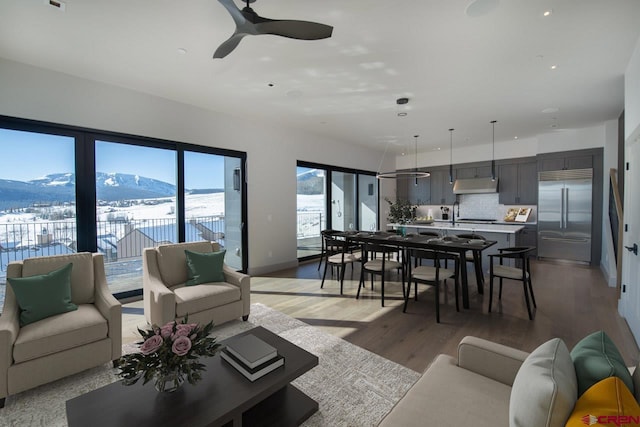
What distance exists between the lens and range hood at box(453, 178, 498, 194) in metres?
7.61

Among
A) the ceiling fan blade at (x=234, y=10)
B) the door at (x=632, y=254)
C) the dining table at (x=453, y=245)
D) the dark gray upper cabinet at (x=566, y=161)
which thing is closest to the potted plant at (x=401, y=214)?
the dining table at (x=453, y=245)

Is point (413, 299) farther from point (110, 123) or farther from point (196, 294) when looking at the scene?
point (110, 123)

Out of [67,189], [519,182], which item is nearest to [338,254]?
[67,189]

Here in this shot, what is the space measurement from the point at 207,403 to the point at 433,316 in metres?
2.82

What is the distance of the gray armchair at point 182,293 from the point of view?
2.86m

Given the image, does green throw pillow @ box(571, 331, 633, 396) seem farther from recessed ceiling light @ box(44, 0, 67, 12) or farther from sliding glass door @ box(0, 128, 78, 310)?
sliding glass door @ box(0, 128, 78, 310)

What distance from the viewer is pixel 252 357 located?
171 cm

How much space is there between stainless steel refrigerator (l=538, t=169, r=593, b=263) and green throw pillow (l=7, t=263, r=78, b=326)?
843cm

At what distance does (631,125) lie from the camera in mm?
3307

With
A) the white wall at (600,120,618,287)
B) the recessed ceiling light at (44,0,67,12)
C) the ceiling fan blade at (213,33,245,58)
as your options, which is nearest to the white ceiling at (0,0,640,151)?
the recessed ceiling light at (44,0,67,12)

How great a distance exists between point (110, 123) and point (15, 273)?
7.30 feet

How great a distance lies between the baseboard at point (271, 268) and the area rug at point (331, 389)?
2.77m

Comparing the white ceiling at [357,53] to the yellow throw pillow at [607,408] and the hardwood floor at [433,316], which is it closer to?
the yellow throw pillow at [607,408]

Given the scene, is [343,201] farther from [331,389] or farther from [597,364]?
[597,364]
